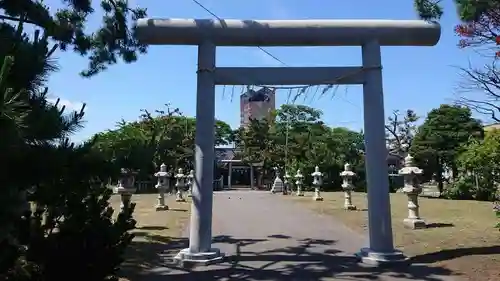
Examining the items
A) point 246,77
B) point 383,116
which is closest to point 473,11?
point 383,116

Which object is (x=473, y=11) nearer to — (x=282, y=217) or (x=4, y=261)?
(x=4, y=261)

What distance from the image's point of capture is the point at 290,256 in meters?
7.70

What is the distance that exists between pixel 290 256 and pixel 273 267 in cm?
92

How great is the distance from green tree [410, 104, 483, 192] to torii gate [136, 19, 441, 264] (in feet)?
79.1

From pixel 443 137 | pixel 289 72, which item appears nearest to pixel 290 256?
pixel 289 72

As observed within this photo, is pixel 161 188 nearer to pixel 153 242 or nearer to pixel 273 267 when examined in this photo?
pixel 153 242

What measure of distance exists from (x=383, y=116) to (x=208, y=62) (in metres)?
3.03

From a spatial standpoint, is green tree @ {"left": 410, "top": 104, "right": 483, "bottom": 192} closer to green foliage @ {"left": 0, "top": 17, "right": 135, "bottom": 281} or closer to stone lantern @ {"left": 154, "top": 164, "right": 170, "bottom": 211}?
stone lantern @ {"left": 154, "top": 164, "right": 170, "bottom": 211}

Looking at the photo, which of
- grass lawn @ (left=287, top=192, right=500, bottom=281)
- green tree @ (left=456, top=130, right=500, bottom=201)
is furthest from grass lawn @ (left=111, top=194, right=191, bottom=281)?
green tree @ (left=456, top=130, right=500, bottom=201)

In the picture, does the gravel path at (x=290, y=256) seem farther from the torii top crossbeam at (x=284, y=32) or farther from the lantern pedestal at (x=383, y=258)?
the torii top crossbeam at (x=284, y=32)

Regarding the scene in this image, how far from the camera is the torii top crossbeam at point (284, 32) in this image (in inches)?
282

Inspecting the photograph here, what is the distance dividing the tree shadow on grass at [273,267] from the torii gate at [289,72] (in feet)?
1.25

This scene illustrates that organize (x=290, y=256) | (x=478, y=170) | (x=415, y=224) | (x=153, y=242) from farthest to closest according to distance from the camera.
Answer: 1. (x=478, y=170)
2. (x=415, y=224)
3. (x=153, y=242)
4. (x=290, y=256)

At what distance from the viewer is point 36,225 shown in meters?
4.28
